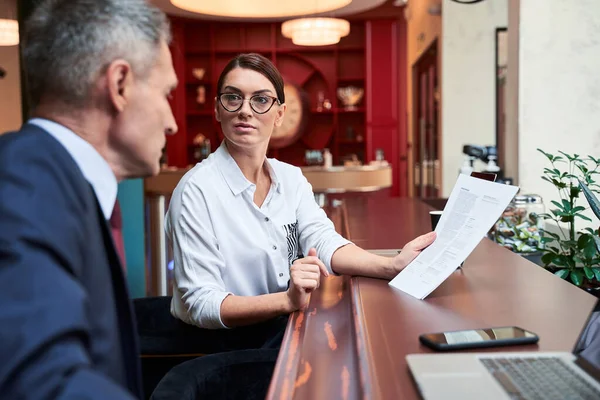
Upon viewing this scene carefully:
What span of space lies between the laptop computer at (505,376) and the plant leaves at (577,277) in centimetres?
83

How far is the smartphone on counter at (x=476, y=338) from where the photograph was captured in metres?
1.02

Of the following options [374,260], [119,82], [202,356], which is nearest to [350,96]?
[374,260]

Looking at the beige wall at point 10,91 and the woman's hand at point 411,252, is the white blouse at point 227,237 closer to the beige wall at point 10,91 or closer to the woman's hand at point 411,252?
the woman's hand at point 411,252

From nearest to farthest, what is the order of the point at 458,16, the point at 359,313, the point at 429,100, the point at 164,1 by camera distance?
1. the point at 359,313
2. the point at 458,16
3. the point at 429,100
4. the point at 164,1

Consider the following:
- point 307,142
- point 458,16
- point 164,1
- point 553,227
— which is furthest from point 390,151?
point 553,227

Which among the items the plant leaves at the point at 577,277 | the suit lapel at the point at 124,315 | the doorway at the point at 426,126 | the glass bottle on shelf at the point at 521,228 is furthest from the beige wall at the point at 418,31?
the suit lapel at the point at 124,315

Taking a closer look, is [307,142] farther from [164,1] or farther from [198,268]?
[198,268]

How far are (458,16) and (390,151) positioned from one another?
16.5 feet

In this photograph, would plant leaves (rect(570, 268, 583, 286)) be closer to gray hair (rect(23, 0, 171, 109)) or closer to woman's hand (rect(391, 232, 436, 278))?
woman's hand (rect(391, 232, 436, 278))

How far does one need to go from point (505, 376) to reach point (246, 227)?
1081 millimetres

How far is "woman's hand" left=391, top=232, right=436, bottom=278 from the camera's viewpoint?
160 cm

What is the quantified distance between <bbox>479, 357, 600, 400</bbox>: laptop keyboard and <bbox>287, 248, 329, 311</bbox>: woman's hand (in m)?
0.55

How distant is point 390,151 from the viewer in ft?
34.2

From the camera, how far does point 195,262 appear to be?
5.55ft
